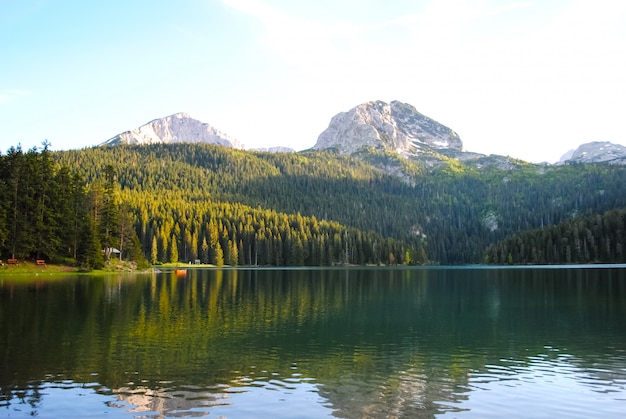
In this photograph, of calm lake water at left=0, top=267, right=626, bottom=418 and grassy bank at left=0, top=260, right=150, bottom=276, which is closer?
calm lake water at left=0, top=267, right=626, bottom=418

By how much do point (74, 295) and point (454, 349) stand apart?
1742 inches

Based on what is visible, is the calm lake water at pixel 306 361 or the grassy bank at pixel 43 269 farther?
the grassy bank at pixel 43 269

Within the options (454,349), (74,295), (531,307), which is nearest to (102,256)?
(74,295)

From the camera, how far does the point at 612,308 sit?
49625mm

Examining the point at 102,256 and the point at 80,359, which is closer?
the point at 80,359

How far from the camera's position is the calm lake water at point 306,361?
18.9m

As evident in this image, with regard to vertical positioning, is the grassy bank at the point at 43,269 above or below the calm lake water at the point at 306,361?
above

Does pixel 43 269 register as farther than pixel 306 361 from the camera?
Yes

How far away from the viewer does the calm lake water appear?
18.9m

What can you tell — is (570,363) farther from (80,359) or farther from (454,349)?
(80,359)

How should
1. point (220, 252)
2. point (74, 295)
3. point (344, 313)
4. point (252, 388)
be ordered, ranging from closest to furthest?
point (252, 388)
point (344, 313)
point (74, 295)
point (220, 252)

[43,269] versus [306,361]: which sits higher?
[43,269]

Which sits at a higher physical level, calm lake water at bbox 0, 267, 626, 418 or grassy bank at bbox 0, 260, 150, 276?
grassy bank at bbox 0, 260, 150, 276

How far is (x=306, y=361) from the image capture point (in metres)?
26.4
